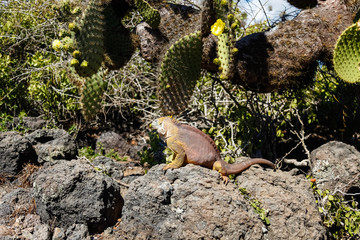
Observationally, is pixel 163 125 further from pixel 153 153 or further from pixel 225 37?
pixel 153 153

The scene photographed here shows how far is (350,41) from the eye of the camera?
3562 mm

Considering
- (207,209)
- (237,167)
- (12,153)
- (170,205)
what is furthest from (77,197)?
(12,153)

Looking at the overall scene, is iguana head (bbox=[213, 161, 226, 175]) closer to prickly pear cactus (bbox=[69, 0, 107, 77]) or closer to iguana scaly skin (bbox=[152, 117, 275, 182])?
iguana scaly skin (bbox=[152, 117, 275, 182])

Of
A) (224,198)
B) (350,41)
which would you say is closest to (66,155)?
(224,198)

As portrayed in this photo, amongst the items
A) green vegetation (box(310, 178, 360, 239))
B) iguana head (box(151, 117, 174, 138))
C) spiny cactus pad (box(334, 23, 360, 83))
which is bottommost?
green vegetation (box(310, 178, 360, 239))

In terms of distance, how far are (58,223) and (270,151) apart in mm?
2819

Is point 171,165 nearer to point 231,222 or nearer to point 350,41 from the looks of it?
point 231,222

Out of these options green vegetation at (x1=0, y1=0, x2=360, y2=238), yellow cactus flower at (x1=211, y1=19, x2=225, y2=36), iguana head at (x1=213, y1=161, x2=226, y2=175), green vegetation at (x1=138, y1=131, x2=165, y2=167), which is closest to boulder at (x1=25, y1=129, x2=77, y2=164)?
green vegetation at (x1=0, y1=0, x2=360, y2=238)

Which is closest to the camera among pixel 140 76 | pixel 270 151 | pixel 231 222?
pixel 231 222

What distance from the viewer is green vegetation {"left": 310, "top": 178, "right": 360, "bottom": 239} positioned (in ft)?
11.2

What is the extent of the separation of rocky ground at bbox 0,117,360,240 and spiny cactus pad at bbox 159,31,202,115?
84 cm

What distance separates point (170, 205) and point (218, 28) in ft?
5.91

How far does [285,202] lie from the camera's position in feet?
10.0

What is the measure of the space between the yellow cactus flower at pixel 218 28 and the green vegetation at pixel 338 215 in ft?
5.97
